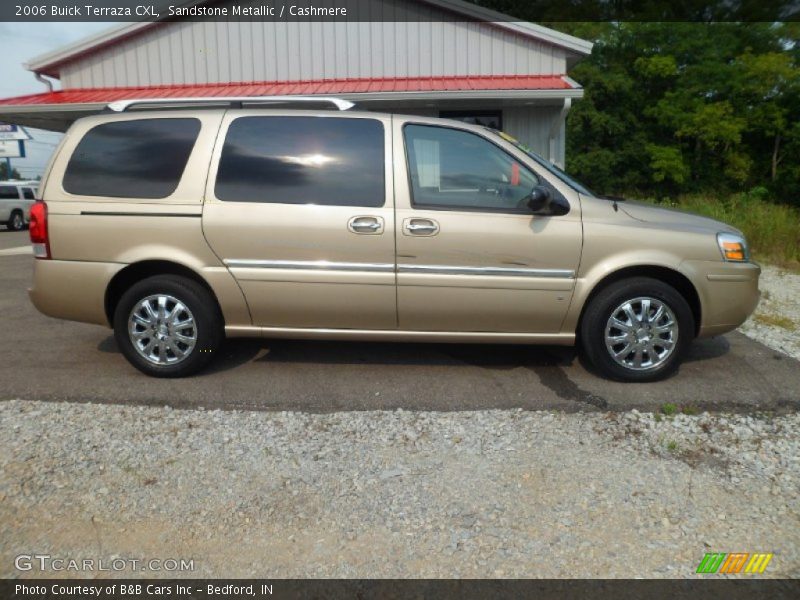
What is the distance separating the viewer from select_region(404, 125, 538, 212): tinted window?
4.57m

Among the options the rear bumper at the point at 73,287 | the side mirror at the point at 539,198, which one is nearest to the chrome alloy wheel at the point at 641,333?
the side mirror at the point at 539,198

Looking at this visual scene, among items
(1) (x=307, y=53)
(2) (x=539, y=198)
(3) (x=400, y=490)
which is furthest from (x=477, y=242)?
(1) (x=307, y=53)

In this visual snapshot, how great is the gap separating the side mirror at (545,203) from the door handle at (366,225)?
42.1 inches

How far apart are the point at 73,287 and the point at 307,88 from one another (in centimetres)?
848

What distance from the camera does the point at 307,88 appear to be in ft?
40.0

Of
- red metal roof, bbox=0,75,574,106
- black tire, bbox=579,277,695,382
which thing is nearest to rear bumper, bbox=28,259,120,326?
black tire, bbox=579,277,695,382

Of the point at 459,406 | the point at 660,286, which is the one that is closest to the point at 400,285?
the point at 459,406

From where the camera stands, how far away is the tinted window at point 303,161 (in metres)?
4.56

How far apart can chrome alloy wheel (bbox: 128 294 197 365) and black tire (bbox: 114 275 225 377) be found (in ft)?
0.08
